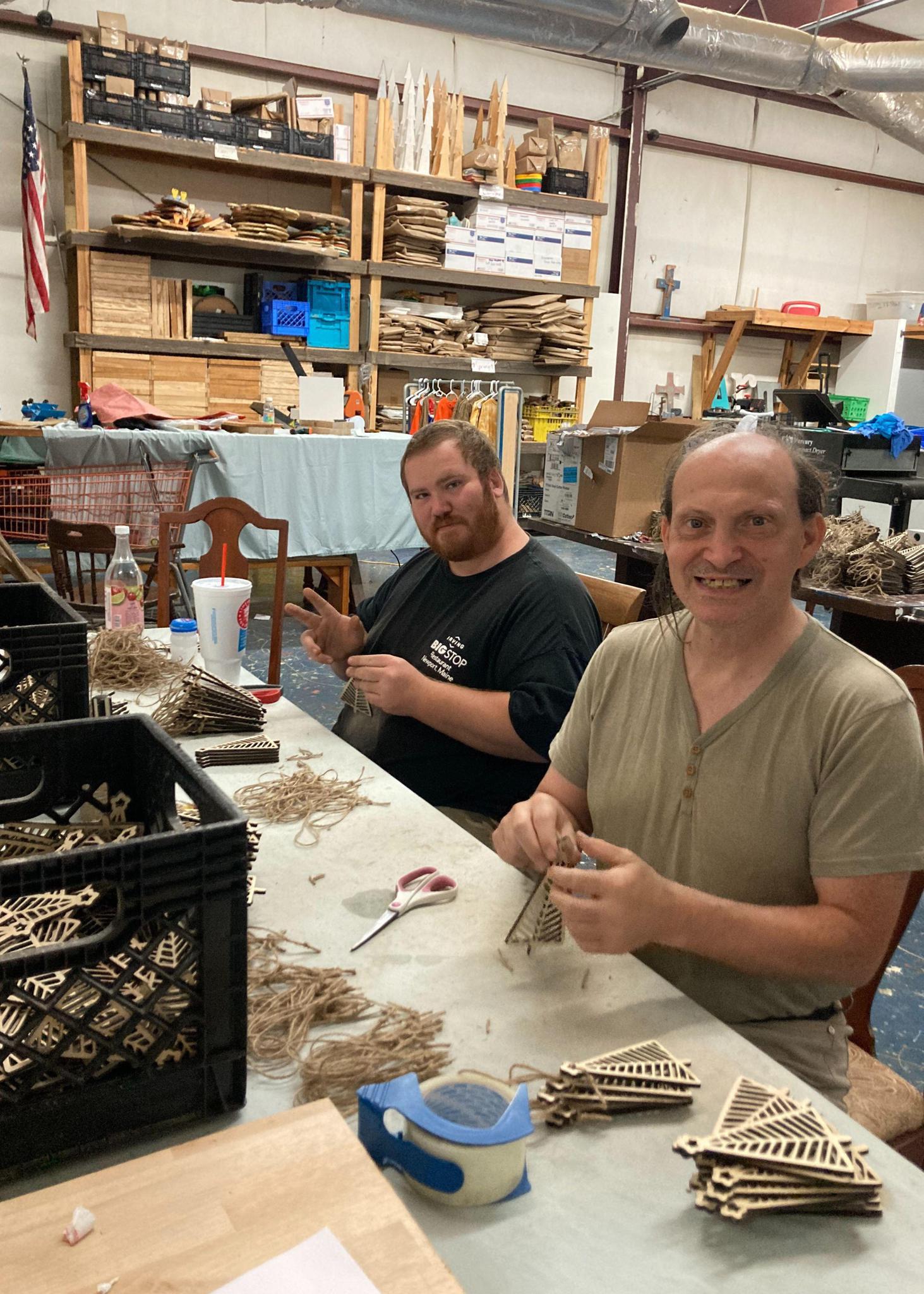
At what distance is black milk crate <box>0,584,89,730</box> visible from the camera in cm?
131

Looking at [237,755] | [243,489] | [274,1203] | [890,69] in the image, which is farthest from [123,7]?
[274,1203]

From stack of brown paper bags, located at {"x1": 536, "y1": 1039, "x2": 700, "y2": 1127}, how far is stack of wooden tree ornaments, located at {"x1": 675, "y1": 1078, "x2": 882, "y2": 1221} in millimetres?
82

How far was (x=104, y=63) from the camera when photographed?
21.2 ft

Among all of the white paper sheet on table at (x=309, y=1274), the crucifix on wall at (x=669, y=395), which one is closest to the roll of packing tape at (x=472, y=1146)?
the white paper sheet on table at (x=309, y=1274)

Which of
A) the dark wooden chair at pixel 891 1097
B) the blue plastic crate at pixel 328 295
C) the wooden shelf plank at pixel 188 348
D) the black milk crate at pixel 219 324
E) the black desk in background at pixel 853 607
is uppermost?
the blue plastic crate at pixel 328 295

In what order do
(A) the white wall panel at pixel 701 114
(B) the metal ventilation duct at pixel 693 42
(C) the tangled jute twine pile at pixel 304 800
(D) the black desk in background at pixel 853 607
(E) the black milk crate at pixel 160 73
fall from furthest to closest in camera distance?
(A) the white wall panel at pixel 701 114 < (E) the black milk crate at pixel 160 73 < (B) the metal ventilation duct at pixel 693 42 < (D) the black desk in background at pixel 853 607 < (C) the tangled jute twine pile at pixel 304 800

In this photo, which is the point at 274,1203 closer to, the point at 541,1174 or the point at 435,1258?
the point at 435,1258

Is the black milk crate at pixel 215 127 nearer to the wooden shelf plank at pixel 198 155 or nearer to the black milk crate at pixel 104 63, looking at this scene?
the wooden shelf plank at pixel 198 155

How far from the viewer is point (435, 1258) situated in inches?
24.9

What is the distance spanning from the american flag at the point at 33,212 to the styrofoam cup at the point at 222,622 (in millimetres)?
5273

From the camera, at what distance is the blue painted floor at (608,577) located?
88.4 inches

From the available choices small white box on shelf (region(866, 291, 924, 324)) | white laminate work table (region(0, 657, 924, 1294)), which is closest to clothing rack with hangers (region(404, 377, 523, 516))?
white laminate work table (region(0, 657, 924, 1294))

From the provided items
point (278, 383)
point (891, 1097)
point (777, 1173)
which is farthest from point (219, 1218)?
point (278, 383)

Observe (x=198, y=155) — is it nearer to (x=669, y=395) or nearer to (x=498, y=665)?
(x=669, y=395)
